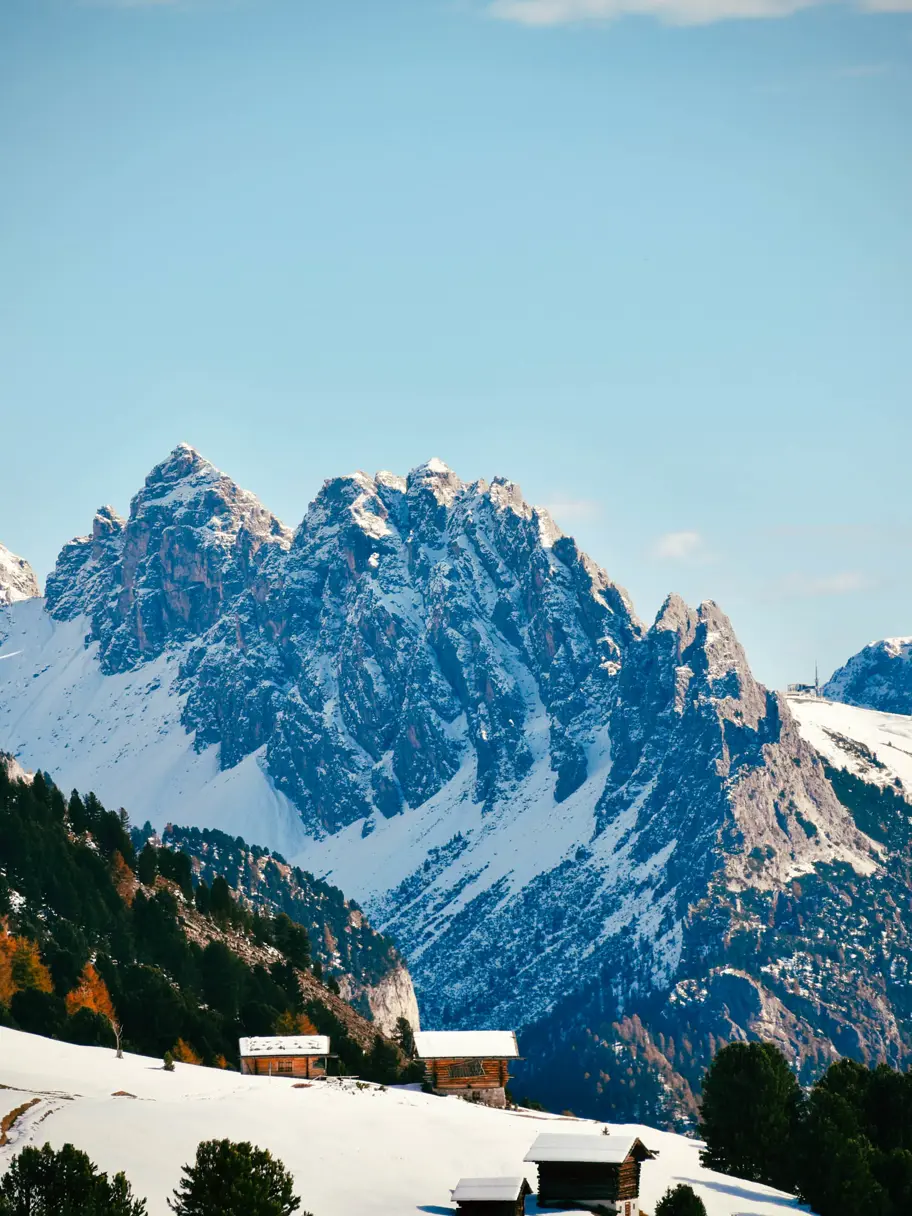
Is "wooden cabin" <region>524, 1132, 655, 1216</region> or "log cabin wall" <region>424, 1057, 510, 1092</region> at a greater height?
"log cabin wall" <region>424, 1057, 510, 1092</region>

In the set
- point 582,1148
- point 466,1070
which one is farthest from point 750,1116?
point 582,1148

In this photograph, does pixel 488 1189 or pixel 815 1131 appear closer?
pixel 488 1189

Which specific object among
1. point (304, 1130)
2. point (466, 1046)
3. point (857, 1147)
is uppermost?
point (466, 1046)

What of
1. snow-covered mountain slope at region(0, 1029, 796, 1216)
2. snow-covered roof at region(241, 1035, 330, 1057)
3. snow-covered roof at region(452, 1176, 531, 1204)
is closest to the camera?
snow-covered roof at region(452, 1176, 531, 1204)

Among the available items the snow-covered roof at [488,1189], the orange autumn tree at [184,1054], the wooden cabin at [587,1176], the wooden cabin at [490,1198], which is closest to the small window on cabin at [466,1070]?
the orange autumn tree at [184,1054]

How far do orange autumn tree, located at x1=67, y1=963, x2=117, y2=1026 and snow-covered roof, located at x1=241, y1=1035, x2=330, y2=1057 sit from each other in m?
13.9

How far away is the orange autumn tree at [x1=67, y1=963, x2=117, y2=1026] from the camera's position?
611ft

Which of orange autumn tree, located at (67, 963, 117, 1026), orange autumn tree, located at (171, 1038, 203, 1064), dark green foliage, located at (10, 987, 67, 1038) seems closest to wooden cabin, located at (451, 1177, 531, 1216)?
dark green foliage, located at (10, 987, 67, 1038)

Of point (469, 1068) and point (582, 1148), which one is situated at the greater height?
point (469, 1068)

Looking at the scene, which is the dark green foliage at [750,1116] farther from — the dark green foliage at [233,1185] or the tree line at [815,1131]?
the dark green foliage at [233,1185]

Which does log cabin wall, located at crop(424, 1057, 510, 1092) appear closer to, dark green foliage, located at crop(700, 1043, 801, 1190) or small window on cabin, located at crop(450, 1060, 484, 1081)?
small window on cabin, located at crop(450, 1060, 484, 1081)

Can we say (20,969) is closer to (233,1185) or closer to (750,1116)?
(750,1116)

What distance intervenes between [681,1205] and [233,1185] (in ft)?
105

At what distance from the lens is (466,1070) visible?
180 m
